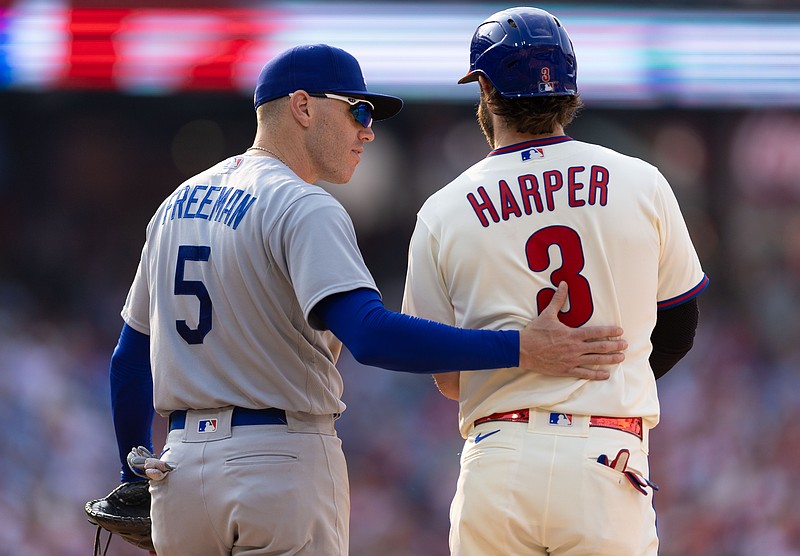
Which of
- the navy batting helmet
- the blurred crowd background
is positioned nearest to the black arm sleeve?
the navy batting helmet

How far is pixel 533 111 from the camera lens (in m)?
2.58

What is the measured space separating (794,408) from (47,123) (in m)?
6.49

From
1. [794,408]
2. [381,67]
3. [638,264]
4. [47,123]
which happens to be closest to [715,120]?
[794,408]

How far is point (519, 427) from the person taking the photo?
239cm

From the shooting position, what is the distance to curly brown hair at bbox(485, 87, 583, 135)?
8.46 feet

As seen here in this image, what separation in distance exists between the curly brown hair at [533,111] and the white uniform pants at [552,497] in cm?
71

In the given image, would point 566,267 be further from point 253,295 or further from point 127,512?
point 127,512

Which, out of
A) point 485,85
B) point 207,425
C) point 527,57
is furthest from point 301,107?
point 207,425

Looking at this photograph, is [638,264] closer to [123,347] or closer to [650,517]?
[650,517]

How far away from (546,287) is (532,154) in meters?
0.34

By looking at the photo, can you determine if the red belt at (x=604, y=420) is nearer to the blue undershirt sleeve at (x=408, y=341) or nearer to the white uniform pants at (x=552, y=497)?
the white uniform pants at (x=552, y=497)

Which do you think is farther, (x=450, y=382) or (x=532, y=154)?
(x=450, y=382)

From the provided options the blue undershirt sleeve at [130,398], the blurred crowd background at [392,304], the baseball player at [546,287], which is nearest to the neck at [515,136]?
the baseball player at [546,287]

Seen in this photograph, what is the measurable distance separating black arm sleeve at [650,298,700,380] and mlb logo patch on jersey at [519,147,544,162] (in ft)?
1.76
